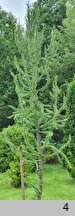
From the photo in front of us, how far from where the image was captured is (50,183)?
12.9m

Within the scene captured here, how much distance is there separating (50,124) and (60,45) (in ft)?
52.8

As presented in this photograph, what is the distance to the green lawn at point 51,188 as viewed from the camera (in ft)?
35.3

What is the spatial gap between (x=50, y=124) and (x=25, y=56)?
119cm

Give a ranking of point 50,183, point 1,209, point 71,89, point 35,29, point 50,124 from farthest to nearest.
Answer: point 71,89
point 50,183
point 50,124
point 35,29
point 1,209

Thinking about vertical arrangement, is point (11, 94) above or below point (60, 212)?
above

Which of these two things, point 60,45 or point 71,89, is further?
point 60,45

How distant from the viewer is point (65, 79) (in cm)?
2294

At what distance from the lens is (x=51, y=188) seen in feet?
39.2

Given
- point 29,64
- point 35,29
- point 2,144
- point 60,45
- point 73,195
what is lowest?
point 73,195

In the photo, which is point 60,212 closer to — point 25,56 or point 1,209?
point 1,209

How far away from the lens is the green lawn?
10.8 m

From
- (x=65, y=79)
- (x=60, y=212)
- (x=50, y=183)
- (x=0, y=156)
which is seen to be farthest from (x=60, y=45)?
(x=60, y=212)

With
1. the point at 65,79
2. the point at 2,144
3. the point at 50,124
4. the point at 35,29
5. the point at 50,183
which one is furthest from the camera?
the point at 65,79

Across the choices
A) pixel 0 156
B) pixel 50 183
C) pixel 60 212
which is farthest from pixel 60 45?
pixel 60 212
